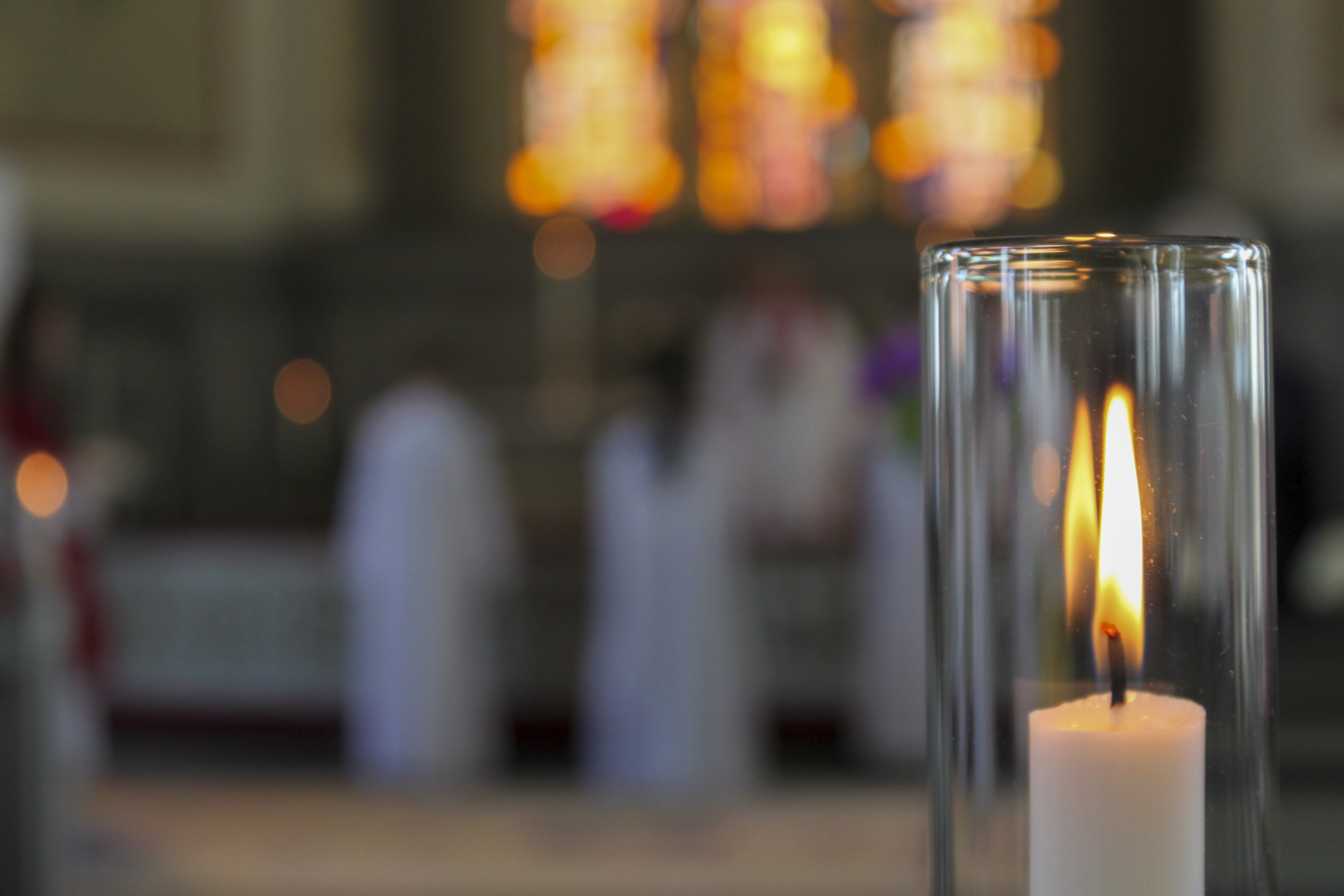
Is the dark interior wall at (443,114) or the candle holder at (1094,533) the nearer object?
the candle holder at (1094,533)

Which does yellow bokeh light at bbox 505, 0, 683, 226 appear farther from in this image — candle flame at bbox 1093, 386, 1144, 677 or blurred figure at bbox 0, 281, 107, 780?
candle flame at bbox 1093, 386, 1144, 677

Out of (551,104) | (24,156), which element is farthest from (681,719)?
(551,104)

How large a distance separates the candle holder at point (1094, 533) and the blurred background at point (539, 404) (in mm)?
1940

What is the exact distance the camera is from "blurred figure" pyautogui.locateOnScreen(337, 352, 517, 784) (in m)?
5.16

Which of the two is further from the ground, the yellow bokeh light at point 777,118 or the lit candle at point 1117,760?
the yellow bokeh light at point 777,118

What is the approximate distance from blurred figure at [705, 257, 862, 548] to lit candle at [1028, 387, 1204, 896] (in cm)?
632

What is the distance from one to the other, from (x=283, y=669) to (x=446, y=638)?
2.90 feet

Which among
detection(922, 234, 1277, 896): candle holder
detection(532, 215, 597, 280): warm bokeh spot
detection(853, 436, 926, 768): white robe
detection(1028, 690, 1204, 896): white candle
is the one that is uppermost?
detection(532, 215, 597, 280): warm bokeh spot

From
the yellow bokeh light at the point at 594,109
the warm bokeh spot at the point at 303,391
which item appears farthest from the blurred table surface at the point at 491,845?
the yellow bokeh light at the point at 594,109

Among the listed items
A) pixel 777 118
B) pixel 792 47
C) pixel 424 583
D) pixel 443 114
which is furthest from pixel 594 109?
pixel 424 583

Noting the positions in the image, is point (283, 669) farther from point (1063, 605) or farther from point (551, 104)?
point (1063, 605)

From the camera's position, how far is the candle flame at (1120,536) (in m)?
0.45

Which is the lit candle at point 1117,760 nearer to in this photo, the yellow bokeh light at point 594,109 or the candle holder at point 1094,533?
the candle holder at point 1094,533

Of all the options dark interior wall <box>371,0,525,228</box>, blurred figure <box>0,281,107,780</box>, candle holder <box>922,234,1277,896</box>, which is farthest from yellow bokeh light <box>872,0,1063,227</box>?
candle holder <box>922,234,1277,896</box>
